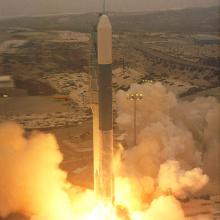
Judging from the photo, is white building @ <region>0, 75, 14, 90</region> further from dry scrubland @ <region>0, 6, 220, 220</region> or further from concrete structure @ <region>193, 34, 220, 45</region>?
concrete structure @ <region>193, 34, 220, 45</region>

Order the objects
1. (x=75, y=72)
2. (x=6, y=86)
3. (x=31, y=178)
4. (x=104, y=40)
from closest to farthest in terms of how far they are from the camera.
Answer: (x=104, y=40) < (x=31, y=178) < (x=6, y=86) < (x=75, y=72)

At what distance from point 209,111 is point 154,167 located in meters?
3.49

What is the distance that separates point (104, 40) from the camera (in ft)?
38.3

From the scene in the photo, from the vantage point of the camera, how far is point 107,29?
11.6 metres

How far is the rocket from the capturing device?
11695 mm

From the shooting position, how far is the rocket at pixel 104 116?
11695mm

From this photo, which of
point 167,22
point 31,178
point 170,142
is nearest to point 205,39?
point 167,22

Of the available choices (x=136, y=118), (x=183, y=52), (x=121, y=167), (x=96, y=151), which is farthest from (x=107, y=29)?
(x=183, y=52)

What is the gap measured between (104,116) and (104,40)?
77.6 inches

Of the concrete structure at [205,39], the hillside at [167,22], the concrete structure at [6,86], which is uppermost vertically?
the hillside at [167,22]

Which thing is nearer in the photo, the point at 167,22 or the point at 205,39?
the point at 167,22

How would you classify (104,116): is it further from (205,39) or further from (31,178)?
(205,39)

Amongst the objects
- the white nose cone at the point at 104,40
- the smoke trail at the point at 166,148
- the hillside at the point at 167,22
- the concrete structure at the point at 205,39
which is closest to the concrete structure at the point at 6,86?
the hillside at the point at 167,22

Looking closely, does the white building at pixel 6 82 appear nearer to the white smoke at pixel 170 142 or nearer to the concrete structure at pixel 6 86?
the concrete structure at pixel 6 86
